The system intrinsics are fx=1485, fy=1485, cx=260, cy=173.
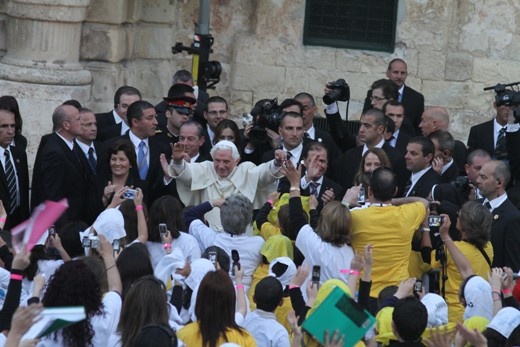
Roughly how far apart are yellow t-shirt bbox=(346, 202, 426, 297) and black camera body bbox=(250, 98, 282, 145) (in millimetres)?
3203

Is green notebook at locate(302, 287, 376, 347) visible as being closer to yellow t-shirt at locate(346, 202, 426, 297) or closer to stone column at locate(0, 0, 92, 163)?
yellow t-shirt at locate(346, 202, 426, 297)

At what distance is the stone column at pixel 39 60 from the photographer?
50.4 ft

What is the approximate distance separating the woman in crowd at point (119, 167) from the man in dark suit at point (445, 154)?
273 centimetres

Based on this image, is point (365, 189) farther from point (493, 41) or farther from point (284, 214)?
point (493, 41)

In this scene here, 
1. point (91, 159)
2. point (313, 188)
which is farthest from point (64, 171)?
point (313, 188)

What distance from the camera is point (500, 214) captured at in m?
11.6

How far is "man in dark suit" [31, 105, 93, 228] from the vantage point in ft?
41.1

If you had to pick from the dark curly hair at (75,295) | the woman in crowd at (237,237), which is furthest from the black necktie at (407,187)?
the dark curly hair at (75,295)

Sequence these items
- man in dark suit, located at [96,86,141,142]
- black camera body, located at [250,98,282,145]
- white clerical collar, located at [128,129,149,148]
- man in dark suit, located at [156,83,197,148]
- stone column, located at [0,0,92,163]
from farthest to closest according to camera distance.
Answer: stone column, located at [0,0,92,163] < man in dark suit, located at [96,86,141,142] < man in dark suit, located at [156,83,197,148] < black camera body, located at [250,98,282,145] < white clerical collar, located at [128,129,149,148]

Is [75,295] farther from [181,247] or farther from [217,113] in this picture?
[217,113]

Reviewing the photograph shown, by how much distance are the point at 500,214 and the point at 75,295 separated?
451 cm

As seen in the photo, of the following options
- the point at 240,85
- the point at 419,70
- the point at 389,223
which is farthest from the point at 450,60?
the point at 389,223

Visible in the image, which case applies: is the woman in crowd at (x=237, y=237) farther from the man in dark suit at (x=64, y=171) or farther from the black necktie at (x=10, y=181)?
the black necktie at (x=10, y=181)

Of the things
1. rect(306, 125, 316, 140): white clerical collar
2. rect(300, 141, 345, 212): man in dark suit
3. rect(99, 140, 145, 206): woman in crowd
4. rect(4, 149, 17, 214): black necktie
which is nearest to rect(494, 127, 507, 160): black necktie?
rect(306, 125, 316, 140): white clerical collar
